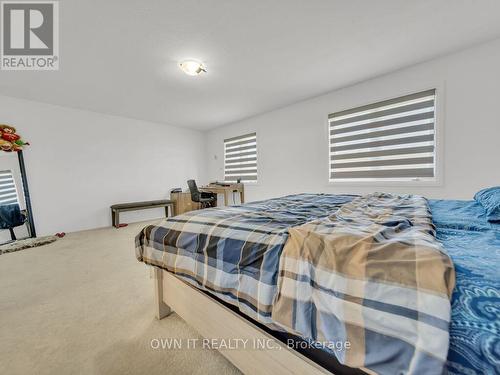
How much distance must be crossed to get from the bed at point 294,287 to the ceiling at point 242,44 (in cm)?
175

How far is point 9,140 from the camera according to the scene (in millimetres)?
3145

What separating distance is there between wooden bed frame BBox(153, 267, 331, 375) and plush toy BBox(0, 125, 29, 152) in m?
3.75

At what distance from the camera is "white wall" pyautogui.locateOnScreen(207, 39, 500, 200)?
7.36 ft

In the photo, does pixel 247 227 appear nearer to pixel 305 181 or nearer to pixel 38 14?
pixel 38 14

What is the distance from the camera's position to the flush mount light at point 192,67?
246 cm

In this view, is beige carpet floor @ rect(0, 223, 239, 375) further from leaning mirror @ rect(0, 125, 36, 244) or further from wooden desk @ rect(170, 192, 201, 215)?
wooden desk @ rect(170, 192, 201, 215)

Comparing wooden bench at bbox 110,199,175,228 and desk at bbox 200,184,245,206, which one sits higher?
desk at bbox 200,184,245,206

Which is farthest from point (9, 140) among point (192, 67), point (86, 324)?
point (86, 324)

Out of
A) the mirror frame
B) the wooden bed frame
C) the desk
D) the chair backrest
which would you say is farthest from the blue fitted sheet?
the mirror frame

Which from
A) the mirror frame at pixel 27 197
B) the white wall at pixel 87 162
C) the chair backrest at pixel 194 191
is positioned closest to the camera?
the mirror frame at pixel 27 197

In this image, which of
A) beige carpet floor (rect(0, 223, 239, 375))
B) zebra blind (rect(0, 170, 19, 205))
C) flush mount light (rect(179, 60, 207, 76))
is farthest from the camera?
zebra blind (rect(0, 170, 19, 205))

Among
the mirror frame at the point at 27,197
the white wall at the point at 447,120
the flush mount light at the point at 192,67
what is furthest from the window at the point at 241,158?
the mirror frame at the point at 27,197

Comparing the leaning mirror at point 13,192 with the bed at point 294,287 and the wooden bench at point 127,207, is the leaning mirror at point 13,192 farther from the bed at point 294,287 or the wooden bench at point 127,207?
the bed at point 294,287

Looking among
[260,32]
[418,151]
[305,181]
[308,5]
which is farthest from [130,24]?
[418,151]
